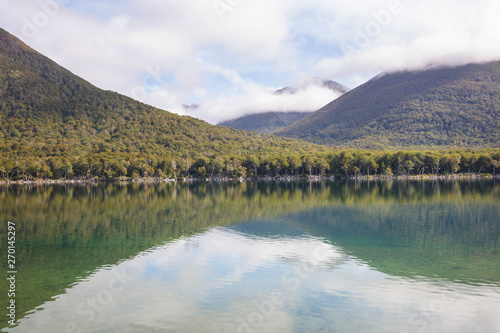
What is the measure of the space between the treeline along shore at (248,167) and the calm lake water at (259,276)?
112 m

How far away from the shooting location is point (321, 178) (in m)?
155

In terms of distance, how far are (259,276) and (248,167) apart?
148 meters

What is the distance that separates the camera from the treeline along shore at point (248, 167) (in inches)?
5344

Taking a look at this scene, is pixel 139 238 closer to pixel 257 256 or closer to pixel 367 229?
pixel 257 256

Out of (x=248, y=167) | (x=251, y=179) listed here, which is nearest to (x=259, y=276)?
(x=251, y=179)

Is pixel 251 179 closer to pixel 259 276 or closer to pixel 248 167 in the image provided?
pixel 248 167

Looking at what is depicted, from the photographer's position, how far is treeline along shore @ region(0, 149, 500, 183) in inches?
5344

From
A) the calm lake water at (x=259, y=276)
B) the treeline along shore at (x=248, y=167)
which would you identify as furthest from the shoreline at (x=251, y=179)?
the calm lake water at (x=259, y=276)

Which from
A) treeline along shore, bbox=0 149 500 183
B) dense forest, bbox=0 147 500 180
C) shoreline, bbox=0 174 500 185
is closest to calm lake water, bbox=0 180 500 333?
shoreline, bbox=0 174 500 185

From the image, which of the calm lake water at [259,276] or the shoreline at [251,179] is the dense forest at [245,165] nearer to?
the shoreline at [251,179]

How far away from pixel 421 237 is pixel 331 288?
14.8 m

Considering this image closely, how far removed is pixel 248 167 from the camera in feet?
551

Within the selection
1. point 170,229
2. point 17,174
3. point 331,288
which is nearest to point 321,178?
point 17,174

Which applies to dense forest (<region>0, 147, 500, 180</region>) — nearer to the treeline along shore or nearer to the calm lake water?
the treeline along shore
